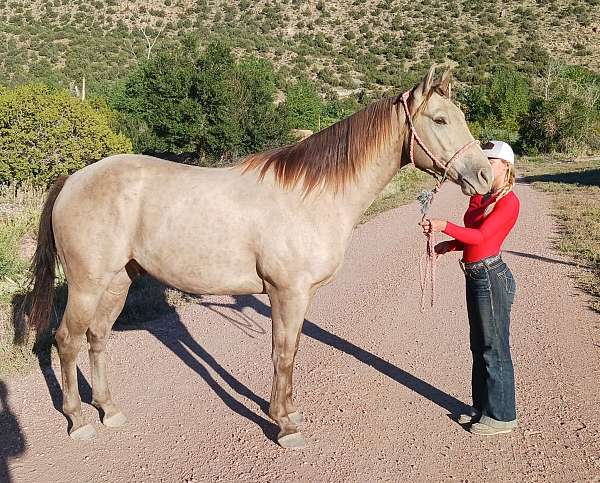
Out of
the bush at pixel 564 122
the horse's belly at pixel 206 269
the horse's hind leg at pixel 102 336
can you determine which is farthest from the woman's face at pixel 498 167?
the bush at pixel 564 122

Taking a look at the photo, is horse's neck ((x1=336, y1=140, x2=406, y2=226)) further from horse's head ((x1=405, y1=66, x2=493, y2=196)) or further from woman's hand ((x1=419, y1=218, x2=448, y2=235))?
woman's hand ((x1=419, y1=218, x2=448, y2=235))

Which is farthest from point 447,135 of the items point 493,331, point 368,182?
point 493,331

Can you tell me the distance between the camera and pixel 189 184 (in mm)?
3170

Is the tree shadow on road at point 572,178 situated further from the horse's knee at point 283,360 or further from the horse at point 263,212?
the horse's knee at point 283,360

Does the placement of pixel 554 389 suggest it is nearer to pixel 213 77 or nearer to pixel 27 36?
pixel 213 77

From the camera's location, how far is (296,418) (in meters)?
3.48

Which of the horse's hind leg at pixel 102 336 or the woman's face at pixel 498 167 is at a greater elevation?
the woman's face at pixel 498 167

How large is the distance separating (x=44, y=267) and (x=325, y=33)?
4750 centimetres

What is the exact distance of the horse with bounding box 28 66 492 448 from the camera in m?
2.97

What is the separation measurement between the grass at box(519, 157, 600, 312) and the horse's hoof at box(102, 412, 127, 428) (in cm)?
496

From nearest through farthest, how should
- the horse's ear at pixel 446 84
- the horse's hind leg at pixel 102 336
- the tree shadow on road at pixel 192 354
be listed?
the horse's ear at pixel 446 84
the horse's hind leg at pixel 102 336
the tree shadow on road at pixel 192 354

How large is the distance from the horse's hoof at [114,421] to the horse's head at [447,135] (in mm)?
2733

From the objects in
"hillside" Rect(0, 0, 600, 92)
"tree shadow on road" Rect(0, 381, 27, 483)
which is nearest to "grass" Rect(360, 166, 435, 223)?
"tree shadow on road" Rect(0, 381, 27, 483)

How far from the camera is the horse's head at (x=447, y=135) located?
284cm
